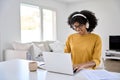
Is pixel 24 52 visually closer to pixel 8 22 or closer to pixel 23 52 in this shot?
pixel 23 52

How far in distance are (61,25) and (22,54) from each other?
2.81m

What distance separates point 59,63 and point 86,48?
51 cm

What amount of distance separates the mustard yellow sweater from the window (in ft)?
9.64

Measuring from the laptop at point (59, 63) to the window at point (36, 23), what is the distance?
319cm

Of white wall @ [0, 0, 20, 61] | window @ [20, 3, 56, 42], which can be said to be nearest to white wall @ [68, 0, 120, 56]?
window @ [20, 3, 56, 42]

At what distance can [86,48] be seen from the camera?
1.74 m

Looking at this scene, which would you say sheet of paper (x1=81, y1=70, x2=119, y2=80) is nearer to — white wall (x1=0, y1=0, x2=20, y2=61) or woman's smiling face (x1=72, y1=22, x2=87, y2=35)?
woman's smiling face (x1=72, y1=22, x2=87, y2=35)

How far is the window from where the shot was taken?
180 inches

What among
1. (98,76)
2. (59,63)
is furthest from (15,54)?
(98,76)

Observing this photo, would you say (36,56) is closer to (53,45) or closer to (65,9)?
(53,45)

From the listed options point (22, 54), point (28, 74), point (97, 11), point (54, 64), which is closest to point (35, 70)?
point (28, 74)

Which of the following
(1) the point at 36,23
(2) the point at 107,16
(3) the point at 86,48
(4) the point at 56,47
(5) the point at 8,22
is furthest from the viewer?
(2) the point at 107,16

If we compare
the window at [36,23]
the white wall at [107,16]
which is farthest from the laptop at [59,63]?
the white wall at [107,16]

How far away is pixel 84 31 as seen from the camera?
1807mm
